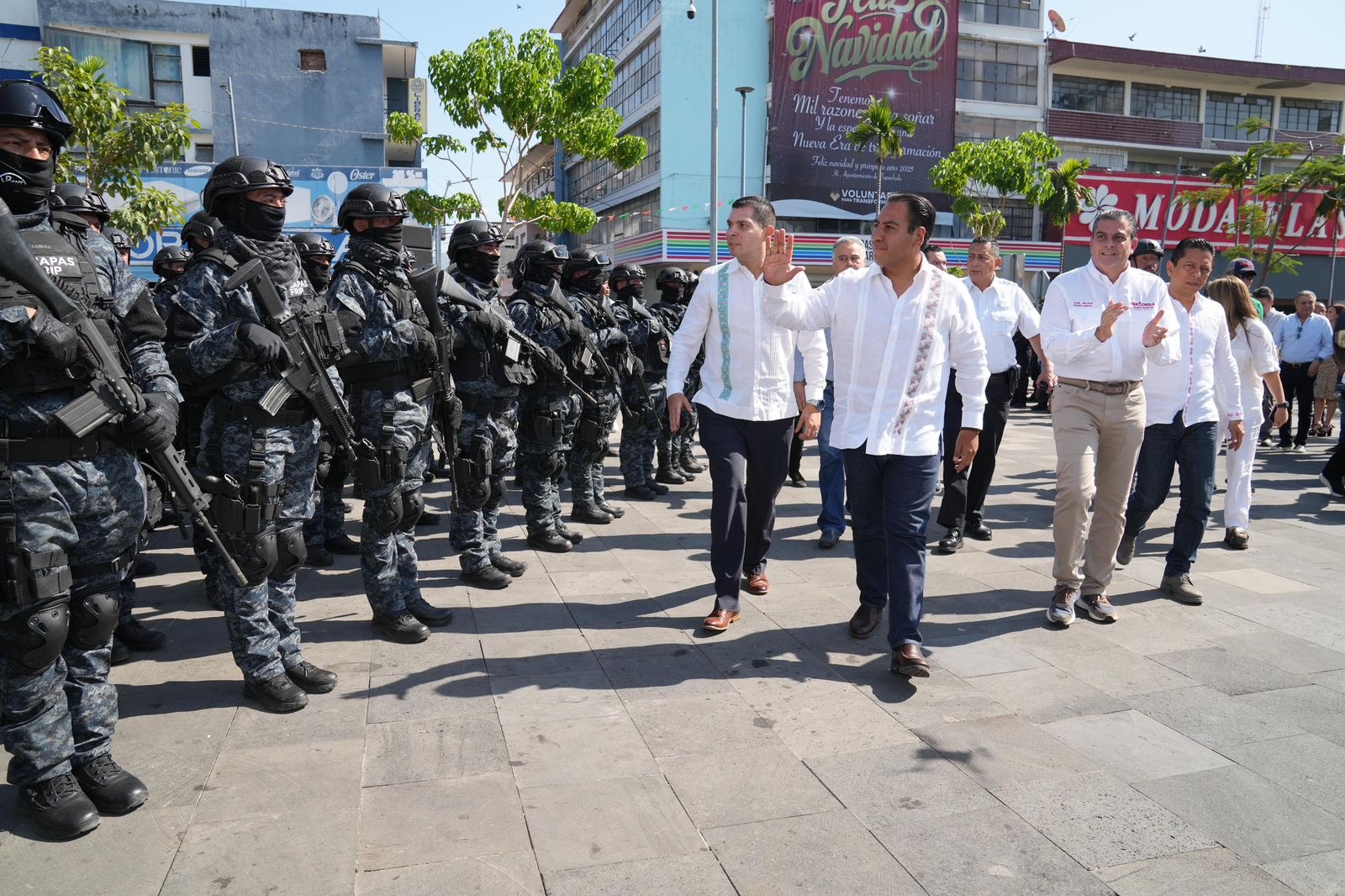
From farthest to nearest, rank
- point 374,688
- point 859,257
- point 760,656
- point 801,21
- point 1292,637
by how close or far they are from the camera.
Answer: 1. point 801,21
2. point 859,257
3. point 1292,637
4. point 760,656
5. point 374,688

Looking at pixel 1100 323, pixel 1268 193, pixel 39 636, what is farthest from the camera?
pixel 1268 193

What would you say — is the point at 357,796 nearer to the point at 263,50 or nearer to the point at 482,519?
the point at 482,519

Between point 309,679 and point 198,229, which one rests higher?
point 198,229

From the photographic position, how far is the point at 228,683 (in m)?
3.88

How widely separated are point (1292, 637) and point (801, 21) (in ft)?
113

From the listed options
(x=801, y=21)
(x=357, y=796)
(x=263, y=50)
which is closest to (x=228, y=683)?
(x=357, y=796)

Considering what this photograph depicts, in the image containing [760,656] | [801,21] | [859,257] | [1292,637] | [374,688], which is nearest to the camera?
[374,688]

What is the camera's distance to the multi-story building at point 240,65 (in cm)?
2267

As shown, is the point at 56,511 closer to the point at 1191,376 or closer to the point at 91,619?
the point at 91,619

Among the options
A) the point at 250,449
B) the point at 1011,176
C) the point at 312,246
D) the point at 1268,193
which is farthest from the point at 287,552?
the point at 1268,193

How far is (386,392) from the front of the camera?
4316 millimetres

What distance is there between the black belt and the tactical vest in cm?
68

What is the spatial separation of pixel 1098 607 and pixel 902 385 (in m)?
1.88

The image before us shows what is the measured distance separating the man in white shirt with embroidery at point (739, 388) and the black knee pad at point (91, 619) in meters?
2.52
